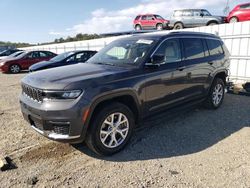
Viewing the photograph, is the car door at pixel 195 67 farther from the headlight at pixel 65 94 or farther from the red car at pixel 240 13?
the red car at pixel 240 13

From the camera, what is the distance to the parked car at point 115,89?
10.9 feet

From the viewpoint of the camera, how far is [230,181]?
10.1ft

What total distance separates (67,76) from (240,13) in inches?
540

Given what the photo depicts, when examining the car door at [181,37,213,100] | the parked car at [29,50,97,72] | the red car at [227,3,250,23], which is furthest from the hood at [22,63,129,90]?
the red car at [227,3,250,23]

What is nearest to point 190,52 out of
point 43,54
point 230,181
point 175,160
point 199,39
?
point 199,39

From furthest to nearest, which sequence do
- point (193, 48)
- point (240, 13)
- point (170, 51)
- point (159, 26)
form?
point (159, 26) → point (240, 13) → point (193, 48) → point (170, 51)

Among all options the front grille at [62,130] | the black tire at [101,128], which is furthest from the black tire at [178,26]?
the front grille at [62,130]

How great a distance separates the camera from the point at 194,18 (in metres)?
16.4

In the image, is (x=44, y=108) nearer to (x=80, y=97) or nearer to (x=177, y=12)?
(x=80, y=97)

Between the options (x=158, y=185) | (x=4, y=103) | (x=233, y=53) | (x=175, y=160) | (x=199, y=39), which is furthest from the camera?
(x=233, y=53)

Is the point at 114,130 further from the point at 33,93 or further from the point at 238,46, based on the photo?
the point at 238,46

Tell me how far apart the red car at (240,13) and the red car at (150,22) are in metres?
5.97

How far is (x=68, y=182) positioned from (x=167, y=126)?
2.49 meters

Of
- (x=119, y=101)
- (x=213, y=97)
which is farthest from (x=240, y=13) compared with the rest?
(x=119, y=101)
